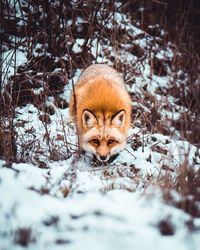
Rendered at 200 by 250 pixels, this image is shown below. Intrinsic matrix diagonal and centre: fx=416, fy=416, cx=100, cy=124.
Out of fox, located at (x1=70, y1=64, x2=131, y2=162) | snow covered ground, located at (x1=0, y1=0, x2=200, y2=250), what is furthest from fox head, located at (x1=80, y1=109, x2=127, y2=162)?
snow covered ground, located at (x1=0, y1=0, x2=200, y2=250)

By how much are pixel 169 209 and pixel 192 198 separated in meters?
0.25

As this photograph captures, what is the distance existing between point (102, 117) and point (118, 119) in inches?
9.2

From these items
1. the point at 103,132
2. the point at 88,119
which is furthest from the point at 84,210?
the point at 88,119

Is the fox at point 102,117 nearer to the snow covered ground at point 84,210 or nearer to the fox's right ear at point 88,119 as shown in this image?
the fox's right ear at point 88,119

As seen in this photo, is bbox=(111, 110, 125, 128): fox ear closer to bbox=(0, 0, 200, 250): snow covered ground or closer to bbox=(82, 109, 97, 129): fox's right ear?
bbox=(82, 109, 97, 129): fox's right ear

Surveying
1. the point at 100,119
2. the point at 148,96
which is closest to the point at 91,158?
the point at 100,119

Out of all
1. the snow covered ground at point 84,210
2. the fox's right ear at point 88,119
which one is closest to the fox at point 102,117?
the fox's right ear at point 88,119

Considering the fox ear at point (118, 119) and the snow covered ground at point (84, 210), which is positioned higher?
the fox ear at point (118, 119)

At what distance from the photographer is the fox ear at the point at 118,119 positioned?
19.4ft

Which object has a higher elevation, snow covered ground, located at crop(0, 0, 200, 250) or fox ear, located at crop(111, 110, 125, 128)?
fox ear, located at crop(111, 110, 125, 128)

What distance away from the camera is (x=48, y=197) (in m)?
4.03

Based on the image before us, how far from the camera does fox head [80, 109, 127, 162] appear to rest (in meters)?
5.91

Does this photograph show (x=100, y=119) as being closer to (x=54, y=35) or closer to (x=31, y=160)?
(x=31, y=160)

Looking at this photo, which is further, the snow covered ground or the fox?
the fox
